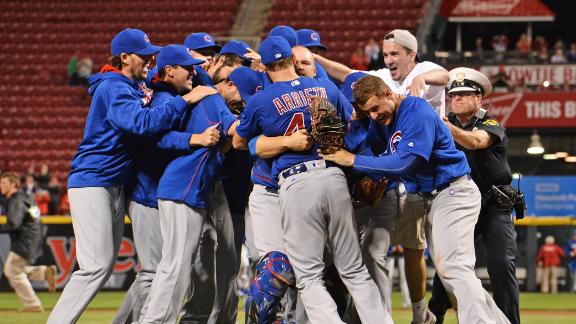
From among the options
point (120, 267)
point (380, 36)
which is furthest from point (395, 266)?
point (380, 36)

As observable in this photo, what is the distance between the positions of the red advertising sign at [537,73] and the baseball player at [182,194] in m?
14.6

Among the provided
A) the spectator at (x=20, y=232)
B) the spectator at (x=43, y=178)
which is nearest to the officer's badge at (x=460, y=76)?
the spectator at (x=20, y=232)

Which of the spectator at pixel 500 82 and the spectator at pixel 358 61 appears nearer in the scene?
the spectator at pixel 500 82

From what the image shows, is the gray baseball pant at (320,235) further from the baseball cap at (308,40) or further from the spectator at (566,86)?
the spectator at (566,86)

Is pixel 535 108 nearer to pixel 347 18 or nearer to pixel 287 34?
pixel 347 18

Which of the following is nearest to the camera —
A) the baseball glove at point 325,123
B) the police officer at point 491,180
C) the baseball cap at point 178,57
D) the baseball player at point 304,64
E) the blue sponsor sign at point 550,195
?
the baseball glove at point 325,123

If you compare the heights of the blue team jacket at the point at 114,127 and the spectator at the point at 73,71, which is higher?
the blue team jacket at the point at 114,127

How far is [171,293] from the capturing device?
7.20 m

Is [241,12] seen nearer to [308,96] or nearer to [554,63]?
[554,63]

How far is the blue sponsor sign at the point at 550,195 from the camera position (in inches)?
785

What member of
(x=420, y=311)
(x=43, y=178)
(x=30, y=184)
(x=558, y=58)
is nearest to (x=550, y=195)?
(x=558, y=58)

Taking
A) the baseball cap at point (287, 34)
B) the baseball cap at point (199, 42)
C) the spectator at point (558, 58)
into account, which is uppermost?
the baseball cap at point (287, 34)

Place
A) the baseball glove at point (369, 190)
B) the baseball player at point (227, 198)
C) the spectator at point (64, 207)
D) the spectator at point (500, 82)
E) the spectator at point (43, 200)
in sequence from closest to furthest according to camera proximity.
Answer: the baseball glove at point (369, 190), the baseball player at point (227, 198), the spectator at point (43, 200), the spectator at point (64, 207), the spectator at point (500, 82)

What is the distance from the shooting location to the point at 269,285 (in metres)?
7.00
